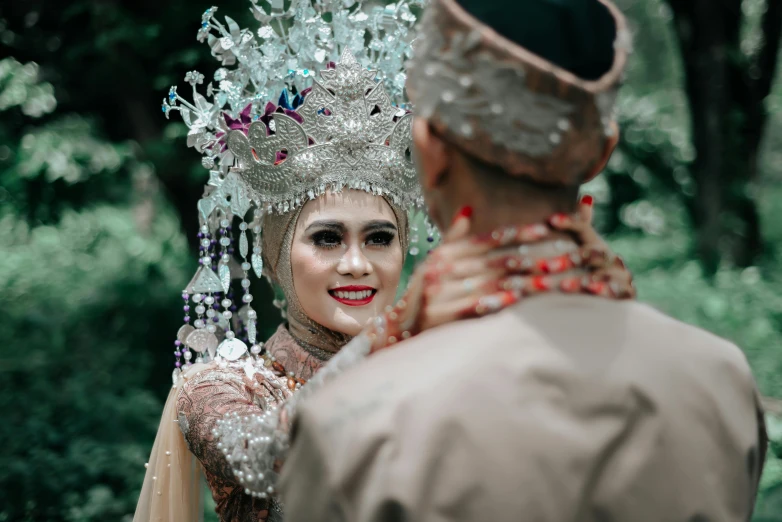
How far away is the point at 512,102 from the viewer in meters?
1.18

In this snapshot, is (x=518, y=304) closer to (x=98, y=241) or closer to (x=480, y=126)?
(x=480, y=126)

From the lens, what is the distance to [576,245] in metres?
1.26

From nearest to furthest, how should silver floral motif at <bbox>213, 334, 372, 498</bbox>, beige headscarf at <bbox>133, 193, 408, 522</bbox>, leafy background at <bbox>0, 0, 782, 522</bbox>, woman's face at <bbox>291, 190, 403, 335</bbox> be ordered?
1. silver floral motif at <bbox>213, 334, 372, 498</bbox>
2. woman's face at <bbox>291, 190, 403, 335</bbox>
3. beige headscarf at <bbox>133, 193, 408, 522</bbox>
4. leafy background at <bbox>0, 0, 782, 522</bbox>

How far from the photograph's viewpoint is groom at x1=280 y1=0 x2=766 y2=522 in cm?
110

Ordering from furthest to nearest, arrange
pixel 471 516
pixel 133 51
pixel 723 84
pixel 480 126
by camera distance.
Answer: pixel 723 84
pixel 133 51
pixel 480 126
pixel 471 516

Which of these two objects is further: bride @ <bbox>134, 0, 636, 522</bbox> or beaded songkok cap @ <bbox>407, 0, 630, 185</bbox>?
bride @ <bbox>134, 0, 636, 522</bbox>

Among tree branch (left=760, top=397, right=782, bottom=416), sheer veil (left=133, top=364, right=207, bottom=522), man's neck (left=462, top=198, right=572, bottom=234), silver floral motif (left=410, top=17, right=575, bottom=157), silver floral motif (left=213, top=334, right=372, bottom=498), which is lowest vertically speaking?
tree branch (left=760, top=397, right=782, bottom=416)

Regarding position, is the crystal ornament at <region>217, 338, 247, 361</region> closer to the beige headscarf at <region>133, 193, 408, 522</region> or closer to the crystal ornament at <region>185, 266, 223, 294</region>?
the beige headscarf at <region>133, 193, 408, 522</region>

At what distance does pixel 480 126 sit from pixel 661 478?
1.68 ft

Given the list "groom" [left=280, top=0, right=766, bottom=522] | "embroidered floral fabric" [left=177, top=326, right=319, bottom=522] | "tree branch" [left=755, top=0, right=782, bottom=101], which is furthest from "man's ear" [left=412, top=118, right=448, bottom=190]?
"tree branch" [left=755, top=0, right=782, bottom=101]

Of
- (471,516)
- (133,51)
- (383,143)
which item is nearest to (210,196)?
(383,143)

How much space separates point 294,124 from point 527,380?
1.42 metres

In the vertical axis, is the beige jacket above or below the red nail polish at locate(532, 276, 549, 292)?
below

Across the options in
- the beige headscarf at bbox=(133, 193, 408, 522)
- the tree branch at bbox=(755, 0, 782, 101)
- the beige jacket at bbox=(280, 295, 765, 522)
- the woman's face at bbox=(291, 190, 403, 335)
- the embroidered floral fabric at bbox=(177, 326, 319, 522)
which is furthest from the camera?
the tree branch at bbox=(755, 0, 782, 101)
